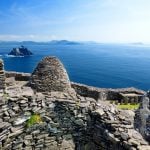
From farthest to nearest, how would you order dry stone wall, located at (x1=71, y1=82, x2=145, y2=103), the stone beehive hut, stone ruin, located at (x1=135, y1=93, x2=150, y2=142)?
dry stone wall, located at (x1=71, y1=82, x2=145, y2=103), the stone beehive hut, stone ruin, located at (x1=135, y1=93, x2=150, y2=142)

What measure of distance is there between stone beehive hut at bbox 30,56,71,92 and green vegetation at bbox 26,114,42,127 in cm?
524

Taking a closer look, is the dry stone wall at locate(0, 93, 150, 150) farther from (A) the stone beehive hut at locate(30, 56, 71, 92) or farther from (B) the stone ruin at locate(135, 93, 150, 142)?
(A) the stone beehive hut at locate(30, 56, 71, 92)

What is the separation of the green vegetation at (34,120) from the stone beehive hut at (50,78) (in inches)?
206

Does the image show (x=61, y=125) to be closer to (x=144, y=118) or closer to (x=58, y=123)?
(x=58, y=123)

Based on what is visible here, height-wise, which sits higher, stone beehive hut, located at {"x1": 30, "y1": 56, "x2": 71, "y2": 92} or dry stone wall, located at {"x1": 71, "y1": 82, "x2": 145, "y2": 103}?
stone beehive hut, located at {"x1": 30, "y1": 56, "x2": 71, "y2": 92}

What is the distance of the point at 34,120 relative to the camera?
445 inches

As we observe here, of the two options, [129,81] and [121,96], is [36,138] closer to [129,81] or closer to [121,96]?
[121,96]

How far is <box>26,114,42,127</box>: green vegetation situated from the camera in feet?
36.8

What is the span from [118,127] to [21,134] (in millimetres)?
3643

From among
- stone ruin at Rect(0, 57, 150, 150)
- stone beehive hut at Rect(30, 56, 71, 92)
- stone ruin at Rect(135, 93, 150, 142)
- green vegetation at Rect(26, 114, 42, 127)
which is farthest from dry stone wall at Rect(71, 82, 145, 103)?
green vegetation at Rect(26, 114, 42, 127)

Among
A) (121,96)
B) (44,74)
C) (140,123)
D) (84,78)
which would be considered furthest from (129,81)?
(140,123)

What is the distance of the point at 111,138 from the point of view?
994 centimetres

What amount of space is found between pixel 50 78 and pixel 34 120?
19.5ft

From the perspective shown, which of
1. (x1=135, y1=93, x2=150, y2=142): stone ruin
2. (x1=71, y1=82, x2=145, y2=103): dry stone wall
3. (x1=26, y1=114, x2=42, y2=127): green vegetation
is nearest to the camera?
(x1=135, y1=93, x2=150, y2=142): stone ruin
